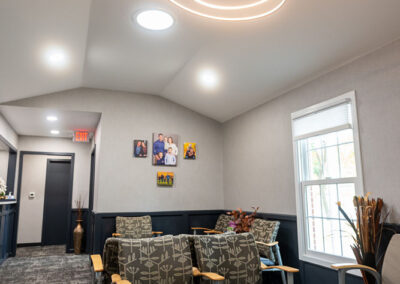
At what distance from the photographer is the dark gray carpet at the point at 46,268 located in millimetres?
5000

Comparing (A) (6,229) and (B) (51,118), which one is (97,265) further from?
(A) (6,229)

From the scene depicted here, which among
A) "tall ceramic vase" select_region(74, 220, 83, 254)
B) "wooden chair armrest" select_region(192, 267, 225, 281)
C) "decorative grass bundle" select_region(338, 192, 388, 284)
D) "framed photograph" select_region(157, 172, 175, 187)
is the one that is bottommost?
"tall ceramic vase" select_region(74, 220, 83, 254)

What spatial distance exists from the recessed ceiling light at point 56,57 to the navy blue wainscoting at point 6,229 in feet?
8.80

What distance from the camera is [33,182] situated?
8.23m

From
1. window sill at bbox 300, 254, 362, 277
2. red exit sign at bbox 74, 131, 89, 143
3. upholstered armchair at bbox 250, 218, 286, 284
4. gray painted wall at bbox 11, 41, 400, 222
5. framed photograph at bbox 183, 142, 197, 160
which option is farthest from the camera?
red exit sign at bbox 74, 131, 89, 143

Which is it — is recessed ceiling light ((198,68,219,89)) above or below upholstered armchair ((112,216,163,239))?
above

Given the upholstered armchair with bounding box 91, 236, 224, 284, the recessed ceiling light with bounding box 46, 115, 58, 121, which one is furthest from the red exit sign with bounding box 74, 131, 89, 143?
the upholstered armchair with bounding box 91, 236, 224, 284

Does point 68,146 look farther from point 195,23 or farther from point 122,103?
point 195,23

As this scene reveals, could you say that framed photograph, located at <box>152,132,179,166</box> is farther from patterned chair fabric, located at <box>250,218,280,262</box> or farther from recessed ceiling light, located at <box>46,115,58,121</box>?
patterned chair fabric, located at <box>250,218,280,262</box>

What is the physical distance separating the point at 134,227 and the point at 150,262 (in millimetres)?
2862

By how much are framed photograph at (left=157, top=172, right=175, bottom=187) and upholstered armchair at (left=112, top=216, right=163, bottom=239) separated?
2.28 feet

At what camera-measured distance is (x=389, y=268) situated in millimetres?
2678

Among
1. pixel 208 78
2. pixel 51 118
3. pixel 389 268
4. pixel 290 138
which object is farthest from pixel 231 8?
pixel 51 118

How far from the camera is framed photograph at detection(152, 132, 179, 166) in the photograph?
582cm
